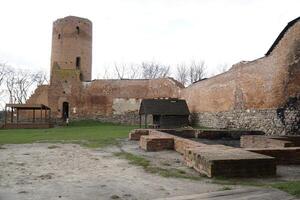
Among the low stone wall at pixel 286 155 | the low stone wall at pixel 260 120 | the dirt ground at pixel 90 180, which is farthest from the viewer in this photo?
the low stone wall at pixel 260 120

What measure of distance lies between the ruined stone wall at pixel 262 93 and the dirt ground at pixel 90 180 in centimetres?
904

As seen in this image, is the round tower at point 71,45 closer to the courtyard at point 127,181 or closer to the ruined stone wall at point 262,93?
the ruined stone wall at point 262,93

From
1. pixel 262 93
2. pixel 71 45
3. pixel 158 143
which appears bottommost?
pixel 158 143

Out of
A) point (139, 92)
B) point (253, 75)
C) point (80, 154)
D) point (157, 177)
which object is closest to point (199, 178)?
point (157, 177)

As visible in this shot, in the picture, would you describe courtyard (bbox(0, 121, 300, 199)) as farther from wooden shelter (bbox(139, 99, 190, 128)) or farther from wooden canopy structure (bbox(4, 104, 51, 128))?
wooden canopy structure (bbox(4, 104, 51, 128))

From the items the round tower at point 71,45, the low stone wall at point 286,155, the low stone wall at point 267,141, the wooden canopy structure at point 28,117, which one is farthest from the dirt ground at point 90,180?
the round tower at point 71,45

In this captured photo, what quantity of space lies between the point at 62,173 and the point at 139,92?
99.2 ft

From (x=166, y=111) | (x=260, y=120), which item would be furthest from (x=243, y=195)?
(x=166, y=111)

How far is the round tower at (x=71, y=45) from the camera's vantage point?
39375 millimetres

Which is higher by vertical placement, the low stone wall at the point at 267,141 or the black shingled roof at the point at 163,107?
the black shingled roof at the point at 163,107

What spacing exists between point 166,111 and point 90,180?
21.3 metres

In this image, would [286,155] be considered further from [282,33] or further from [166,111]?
[166,111]

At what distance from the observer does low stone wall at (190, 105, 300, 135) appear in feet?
53.2

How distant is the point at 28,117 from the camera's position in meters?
37.9
